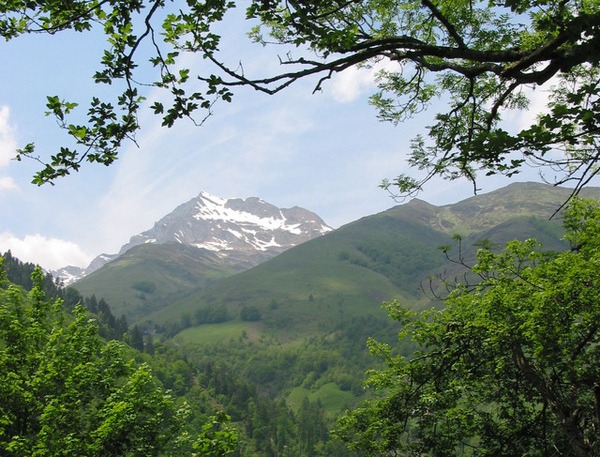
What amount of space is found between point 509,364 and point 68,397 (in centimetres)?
2031

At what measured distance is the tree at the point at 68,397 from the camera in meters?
20.7

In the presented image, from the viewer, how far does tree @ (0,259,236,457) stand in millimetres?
20745

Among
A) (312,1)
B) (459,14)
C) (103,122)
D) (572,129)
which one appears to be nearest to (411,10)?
(459,14)

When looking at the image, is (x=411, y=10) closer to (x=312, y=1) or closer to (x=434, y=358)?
(x=312, y=1)

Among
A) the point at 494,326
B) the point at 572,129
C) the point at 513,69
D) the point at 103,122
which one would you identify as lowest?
the point at 494,326

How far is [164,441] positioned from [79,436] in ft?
13.2

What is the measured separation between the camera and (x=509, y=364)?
58.3 feet

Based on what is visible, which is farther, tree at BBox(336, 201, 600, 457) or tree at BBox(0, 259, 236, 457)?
tree at BBox(0, 259, 236, 457)

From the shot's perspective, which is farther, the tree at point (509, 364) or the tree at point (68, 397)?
the tree at point (68, 397)

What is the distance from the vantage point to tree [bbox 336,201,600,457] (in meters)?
14.6

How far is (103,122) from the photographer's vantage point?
311 inches

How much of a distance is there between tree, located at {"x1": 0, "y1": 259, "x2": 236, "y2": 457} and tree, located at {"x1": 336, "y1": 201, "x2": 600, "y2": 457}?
9273mm

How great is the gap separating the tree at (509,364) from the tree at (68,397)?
30.4 feet

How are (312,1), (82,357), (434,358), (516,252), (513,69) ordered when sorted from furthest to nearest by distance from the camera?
(82,357) → (516,252) → (434,358) → (312,1) → (513,69)
